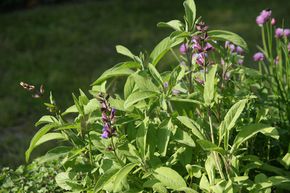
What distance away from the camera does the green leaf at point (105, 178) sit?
1.72 metres

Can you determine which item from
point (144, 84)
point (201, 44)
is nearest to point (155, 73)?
point (144, 84)

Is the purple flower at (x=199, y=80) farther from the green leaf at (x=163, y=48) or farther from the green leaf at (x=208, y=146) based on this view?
the green leaf at (x=208, y=146)

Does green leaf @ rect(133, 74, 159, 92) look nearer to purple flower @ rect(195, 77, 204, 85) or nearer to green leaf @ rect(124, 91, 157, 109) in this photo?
green leaf @ rect(124, 91, 157, 109)

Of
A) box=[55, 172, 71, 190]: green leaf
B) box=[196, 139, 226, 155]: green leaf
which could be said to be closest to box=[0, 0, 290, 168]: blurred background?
box=[55, 172, 71, 190]: green leaf

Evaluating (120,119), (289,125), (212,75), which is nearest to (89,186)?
(120,119)

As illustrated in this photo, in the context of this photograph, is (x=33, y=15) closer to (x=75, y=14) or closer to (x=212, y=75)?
(x=75, y=14)

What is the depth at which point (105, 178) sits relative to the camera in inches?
68.5

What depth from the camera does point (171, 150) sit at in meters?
2.00

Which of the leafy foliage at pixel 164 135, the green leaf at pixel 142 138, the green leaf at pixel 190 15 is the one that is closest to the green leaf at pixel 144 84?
the leafy foliage at pixel 164 135

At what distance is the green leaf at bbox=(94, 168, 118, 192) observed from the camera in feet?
5.66

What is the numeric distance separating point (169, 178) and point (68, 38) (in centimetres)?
398

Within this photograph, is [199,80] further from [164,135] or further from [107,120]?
[107,120]

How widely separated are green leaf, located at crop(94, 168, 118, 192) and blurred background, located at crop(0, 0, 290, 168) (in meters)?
1.50

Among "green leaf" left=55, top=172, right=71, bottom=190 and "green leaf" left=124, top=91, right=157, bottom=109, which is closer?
"green leaf" left=124, top=91, right=157, bottom=109
